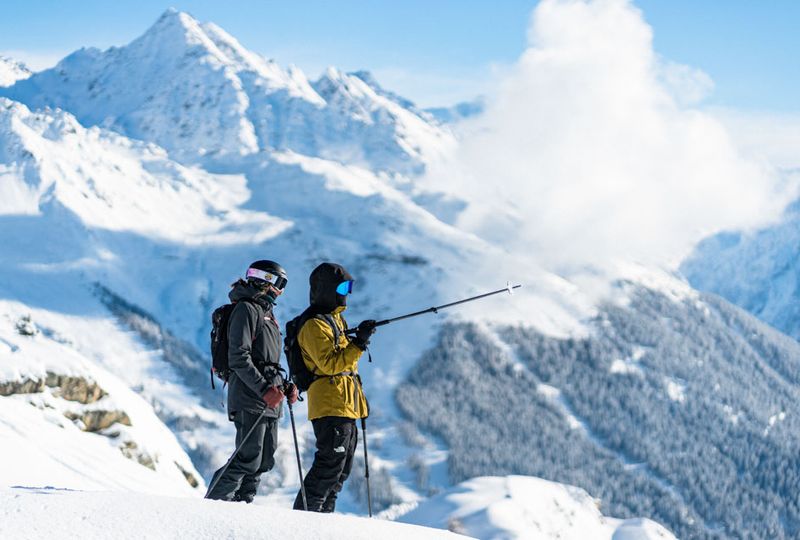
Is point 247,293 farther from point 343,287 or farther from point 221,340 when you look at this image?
point 343,287

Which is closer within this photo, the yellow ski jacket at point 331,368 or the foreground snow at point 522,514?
the yellow ski jacket at point 331,368

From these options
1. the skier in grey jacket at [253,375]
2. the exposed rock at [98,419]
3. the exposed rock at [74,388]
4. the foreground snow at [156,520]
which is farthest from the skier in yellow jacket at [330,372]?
the exposed rock at [74,388]

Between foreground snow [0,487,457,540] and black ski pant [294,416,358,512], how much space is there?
1.68 m

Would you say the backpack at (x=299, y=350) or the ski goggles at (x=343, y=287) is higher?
the ski goggles at (x=343, y=287)

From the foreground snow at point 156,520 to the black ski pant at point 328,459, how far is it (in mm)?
1678

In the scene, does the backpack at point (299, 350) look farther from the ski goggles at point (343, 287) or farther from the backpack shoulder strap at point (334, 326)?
the ski goggles at point (343, 287)

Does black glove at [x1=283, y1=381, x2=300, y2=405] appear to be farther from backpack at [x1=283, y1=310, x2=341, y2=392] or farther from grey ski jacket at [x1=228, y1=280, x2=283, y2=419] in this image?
grey ski jacket at [x1=228, y1=280, x2=283, y2=419]

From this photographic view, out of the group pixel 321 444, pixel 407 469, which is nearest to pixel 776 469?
pixel 407 469

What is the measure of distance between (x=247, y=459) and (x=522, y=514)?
295 ft

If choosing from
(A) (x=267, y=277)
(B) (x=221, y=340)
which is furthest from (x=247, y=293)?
(B) (x=221, y=340)

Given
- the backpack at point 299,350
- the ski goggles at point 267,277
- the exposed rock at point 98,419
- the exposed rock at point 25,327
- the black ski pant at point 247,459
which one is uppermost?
the exposed rock at point 25,327

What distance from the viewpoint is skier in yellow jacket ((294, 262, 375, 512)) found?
1190 cm

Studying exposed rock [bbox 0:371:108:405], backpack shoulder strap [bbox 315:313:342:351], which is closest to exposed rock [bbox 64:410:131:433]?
exposed rock [bbox 0:371:108:405]

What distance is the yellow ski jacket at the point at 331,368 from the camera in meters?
11.9
